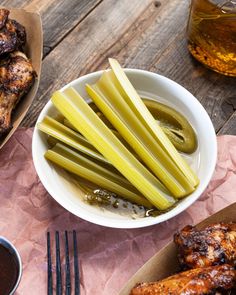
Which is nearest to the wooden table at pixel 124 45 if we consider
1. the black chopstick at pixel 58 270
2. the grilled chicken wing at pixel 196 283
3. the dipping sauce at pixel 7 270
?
the black chopstick at pixel 58 270

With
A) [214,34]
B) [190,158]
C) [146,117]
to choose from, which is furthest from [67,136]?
[214,34]

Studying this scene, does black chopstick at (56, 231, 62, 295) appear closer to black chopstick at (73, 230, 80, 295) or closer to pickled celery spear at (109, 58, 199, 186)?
black chopstick at (73, 230, 80, 295)

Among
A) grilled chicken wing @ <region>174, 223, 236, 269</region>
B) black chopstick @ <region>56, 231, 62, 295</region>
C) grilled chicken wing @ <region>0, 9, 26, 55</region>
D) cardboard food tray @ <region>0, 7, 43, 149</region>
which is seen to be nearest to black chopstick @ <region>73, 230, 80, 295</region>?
black chopstick @ <region>56, 231, 62, 295</region>

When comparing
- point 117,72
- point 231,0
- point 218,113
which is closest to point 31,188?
point 117,72

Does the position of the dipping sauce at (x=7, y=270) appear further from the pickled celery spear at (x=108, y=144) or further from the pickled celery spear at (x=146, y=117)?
the pickled celery spear at (x=146, y=117)

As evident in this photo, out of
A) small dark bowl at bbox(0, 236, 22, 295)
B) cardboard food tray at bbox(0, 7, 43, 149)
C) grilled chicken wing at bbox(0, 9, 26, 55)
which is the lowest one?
small dark bowl at bbox(0, 236, 22, 295)

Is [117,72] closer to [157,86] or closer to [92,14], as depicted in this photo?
[157,86]

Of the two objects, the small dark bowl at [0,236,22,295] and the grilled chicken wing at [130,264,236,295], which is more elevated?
the small dark bowl at [0,236,22,295]
